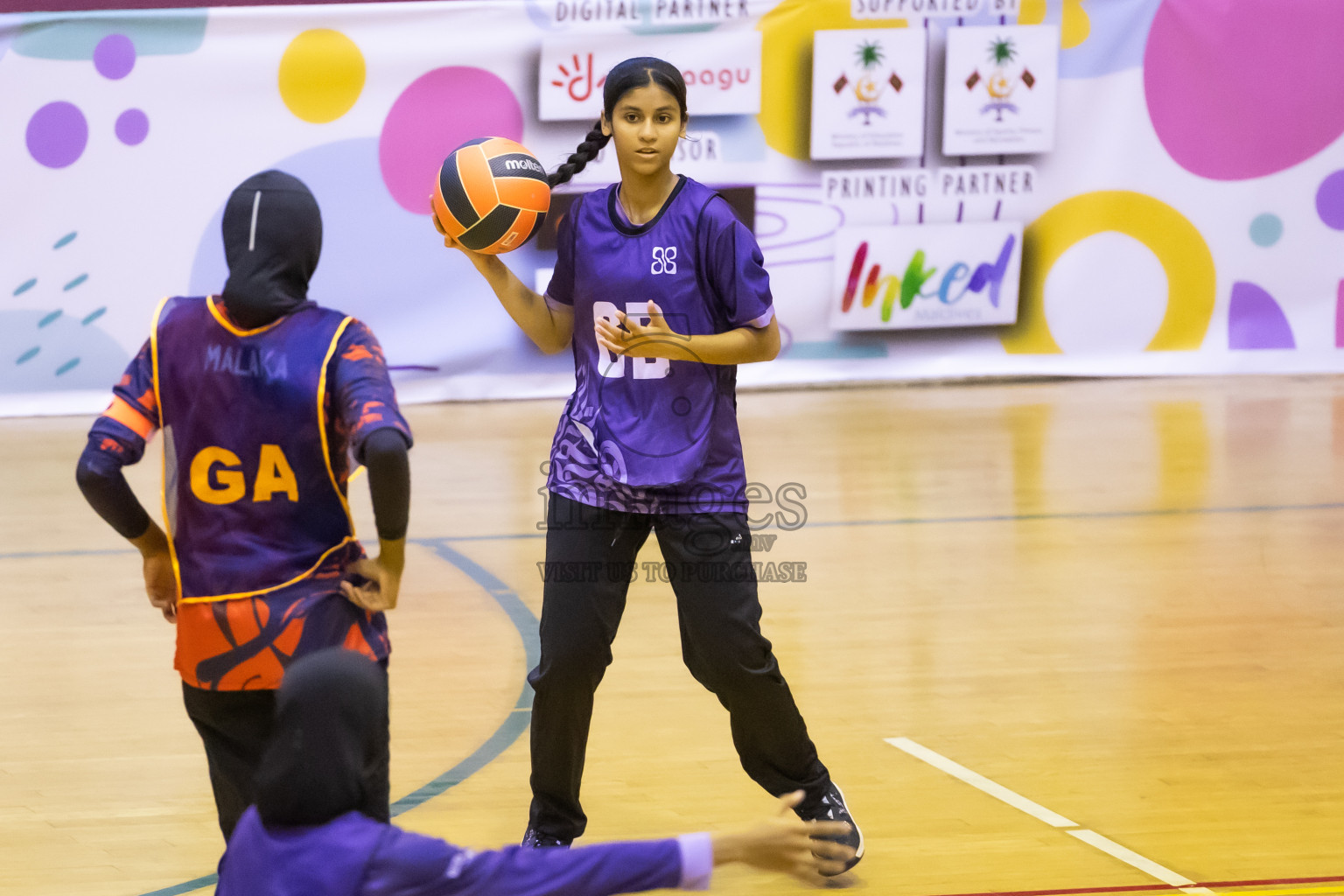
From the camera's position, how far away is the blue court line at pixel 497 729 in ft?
11.1

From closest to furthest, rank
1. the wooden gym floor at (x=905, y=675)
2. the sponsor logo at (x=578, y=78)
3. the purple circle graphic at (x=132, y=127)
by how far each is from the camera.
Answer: the wooden gym floor at (x=905, y=675)
the purple circle graphic at (x=132, y=127)
the sponsor logo at (x=578, y=78)

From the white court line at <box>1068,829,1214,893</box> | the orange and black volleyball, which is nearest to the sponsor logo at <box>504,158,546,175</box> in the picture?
the orange and black volleyball

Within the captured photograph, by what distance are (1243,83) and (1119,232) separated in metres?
1.32

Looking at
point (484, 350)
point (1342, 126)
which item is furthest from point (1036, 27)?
point (484, 350)

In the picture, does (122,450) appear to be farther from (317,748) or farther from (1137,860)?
(1137,860)

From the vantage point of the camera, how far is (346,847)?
160 centimetres

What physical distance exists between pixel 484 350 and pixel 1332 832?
6656 millimetres

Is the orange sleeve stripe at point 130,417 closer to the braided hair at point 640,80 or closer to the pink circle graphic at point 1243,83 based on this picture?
the braided hair at point 640,80

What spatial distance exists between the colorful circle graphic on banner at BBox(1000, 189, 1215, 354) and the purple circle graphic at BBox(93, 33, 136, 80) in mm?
6025

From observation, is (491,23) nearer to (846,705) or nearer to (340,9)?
(340,9)

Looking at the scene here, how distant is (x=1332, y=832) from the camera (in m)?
3.19

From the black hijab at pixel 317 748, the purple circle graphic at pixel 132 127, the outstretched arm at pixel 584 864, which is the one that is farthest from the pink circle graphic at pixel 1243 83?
the black hijab at pixel 317 748

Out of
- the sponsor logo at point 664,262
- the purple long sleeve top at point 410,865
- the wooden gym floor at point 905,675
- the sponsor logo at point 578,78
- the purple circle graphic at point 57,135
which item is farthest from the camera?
the sponsor logo at point 578,78

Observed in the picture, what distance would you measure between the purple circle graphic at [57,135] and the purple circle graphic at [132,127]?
0.69ft
